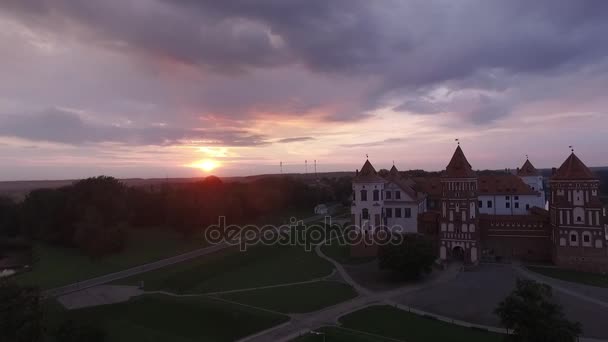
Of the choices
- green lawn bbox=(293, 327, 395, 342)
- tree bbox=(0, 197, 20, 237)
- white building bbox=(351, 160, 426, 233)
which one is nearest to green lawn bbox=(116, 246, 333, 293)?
white building bbox=(351, 160, 426, 233)

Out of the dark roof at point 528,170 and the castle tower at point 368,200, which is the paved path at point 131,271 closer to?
the castle tower at point 368,200

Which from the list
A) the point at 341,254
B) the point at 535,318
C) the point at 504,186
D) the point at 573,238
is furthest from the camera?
the point at 504,186

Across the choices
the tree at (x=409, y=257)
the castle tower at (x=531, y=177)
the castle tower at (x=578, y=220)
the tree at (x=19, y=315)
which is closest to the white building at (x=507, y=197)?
the castle tower at (x=531, y=177)

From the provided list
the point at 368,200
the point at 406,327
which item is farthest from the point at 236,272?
the point at 406,327

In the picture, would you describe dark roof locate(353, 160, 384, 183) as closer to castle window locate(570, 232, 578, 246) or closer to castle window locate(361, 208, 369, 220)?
castle window locate(361, 208, 369, 220)

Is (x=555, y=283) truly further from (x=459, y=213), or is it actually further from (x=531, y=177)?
(x=531, y=177)
